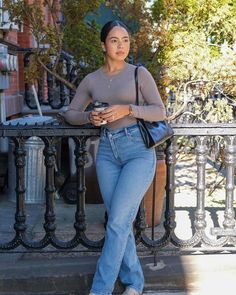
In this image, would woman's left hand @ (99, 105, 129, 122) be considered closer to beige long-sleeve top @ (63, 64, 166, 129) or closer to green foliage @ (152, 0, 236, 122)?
beige long-sleeve top @ (63, 64, 166, 129)

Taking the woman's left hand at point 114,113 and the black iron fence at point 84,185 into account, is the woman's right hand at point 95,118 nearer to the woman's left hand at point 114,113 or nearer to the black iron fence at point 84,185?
the woman's left hand at point 114,113

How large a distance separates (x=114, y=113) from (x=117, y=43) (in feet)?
1.53

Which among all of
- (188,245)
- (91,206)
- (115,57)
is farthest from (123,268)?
(91,206)

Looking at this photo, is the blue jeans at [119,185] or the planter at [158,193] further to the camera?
the planter at [158,193]

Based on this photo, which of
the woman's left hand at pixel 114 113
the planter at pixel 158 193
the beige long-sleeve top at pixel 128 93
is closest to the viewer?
the woman's left hand at pixel 114 113

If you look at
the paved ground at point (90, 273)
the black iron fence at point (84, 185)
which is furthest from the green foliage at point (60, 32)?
the paved ground at point (90, 273)

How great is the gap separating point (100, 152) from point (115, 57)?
2.08 ft

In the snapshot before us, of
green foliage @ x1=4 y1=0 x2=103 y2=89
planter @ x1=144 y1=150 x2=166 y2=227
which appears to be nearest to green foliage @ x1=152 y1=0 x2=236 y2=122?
green foliage @ x1=4 y1=0 x2=103 y2=89

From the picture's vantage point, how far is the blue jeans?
12.8 ft

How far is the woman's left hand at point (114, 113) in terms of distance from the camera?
3734mm

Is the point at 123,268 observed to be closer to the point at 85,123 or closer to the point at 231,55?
the point at 85,123

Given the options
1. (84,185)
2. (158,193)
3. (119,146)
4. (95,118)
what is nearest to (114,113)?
(95,118)

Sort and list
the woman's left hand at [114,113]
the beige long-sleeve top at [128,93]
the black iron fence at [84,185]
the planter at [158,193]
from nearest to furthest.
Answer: the woman's left hand at [114,113]
the beige long-sleeve top at [128,93]
the black iron fence at [84,185]
the planter at [158,193]

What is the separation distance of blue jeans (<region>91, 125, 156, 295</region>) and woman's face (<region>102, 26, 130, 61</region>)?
0.46 metres
